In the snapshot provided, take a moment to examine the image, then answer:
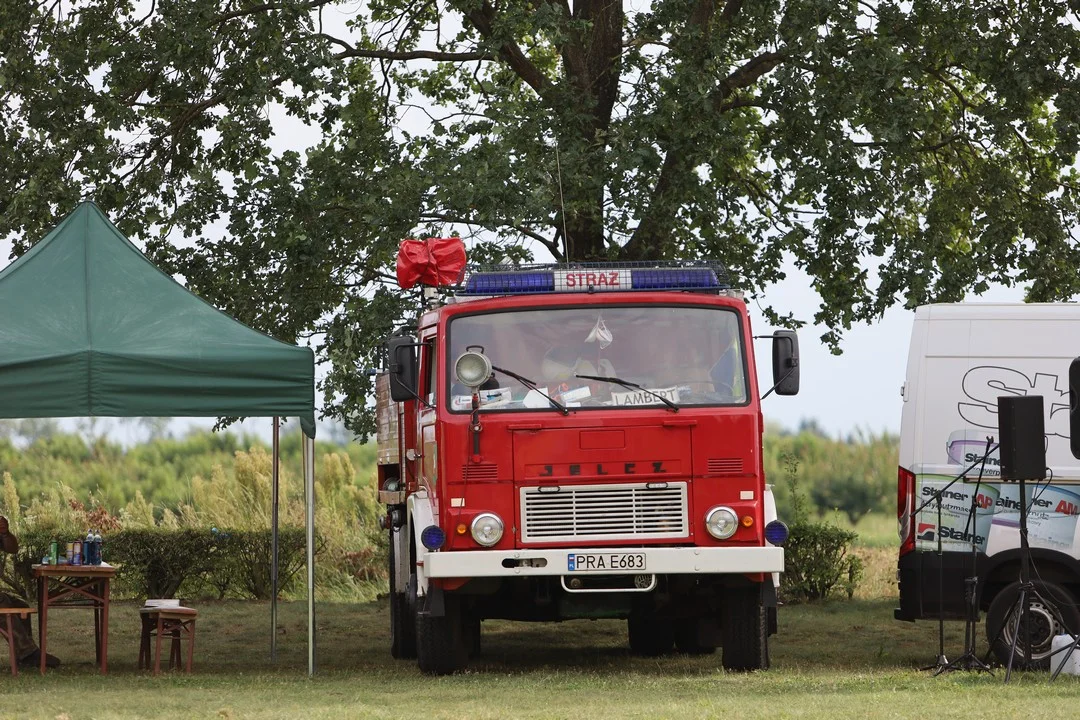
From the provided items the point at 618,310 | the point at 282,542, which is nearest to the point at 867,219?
the point at 618,310

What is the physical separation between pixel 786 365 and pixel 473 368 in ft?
6.89

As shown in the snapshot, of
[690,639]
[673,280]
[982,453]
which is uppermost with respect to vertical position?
[673,280]

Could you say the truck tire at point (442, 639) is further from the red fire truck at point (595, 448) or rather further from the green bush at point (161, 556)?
the green bush at point (161, 556)

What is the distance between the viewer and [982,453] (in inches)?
443

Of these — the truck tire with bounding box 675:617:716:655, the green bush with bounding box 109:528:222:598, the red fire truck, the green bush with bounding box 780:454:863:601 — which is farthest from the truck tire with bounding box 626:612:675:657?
the green bush with bounding box 109:528:222:598

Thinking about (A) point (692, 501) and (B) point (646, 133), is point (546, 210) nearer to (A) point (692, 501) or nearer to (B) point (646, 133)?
(B) point (646, 133)

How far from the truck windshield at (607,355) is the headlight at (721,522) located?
2.38ft

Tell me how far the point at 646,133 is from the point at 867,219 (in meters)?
2.54

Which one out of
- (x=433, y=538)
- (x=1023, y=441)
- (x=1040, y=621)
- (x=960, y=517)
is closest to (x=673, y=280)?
(x=433, y=538)

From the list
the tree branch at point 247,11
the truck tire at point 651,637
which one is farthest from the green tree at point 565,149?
the truck tire at point 651,637

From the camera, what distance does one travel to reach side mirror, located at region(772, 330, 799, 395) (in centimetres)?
1015

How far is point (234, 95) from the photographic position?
16.9 meters

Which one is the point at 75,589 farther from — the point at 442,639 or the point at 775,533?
the point at 775,533

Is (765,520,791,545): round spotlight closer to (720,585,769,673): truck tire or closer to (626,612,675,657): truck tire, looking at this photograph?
(720,585,769,673): truck tire
